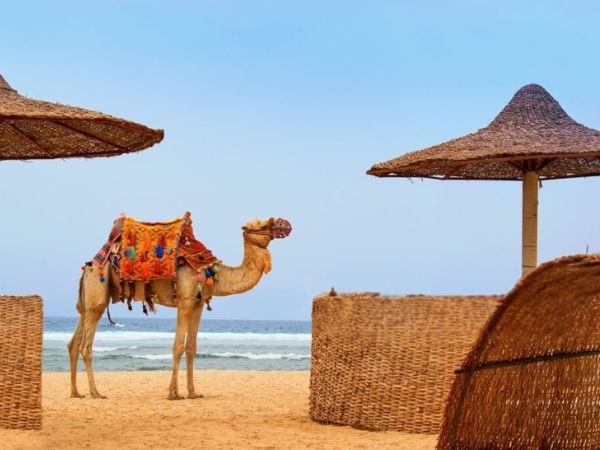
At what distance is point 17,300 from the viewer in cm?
853

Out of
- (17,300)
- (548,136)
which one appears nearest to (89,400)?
(17,300)

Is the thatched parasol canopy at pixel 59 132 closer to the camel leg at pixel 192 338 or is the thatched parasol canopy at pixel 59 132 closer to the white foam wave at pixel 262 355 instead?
the camel leg at pixel 192 338

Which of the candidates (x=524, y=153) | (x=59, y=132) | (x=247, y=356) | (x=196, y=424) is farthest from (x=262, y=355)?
(x=59, y=132)

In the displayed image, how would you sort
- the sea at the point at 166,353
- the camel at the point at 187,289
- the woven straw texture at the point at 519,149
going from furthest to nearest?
1. the sea at the point at 166,353
2. the camel at the point at 187,289
3. the woven straw texture at the point at 519,149

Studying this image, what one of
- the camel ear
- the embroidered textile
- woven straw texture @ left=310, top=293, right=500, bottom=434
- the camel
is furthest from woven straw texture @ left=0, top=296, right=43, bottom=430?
the camel ear

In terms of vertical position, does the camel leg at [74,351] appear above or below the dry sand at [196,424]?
above

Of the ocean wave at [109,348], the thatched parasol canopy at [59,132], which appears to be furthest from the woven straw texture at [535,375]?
the ocean wave at [109,348]

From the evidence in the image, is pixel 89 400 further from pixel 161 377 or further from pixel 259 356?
pixel 259 356

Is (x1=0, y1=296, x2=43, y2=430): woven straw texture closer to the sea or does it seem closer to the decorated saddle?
the decorated saddle

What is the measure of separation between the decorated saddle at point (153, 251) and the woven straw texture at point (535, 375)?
202 inches

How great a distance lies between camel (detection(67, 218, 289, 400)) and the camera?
452 inches

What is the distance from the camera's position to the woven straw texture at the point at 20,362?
27.6 feet

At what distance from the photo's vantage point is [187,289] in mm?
11508

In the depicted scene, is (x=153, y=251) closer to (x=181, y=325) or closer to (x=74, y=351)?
(x=181, y=325)
